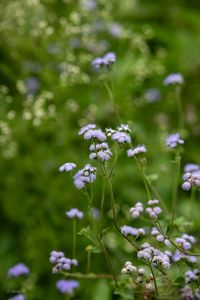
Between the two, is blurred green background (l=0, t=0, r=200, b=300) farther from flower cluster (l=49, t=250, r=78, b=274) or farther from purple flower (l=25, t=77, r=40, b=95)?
A: flower cluster (l=49, t=250, r=78, b=274)

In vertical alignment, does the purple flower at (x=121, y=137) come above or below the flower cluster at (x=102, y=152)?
above

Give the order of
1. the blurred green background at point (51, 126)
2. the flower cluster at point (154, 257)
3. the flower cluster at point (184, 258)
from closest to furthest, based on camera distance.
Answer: the flower cluster at point (154, 257), the flower cluster at point (184, 258), the blurred green background at point (51, 126)

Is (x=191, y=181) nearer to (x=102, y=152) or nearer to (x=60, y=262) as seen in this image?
(x=102, y=152)

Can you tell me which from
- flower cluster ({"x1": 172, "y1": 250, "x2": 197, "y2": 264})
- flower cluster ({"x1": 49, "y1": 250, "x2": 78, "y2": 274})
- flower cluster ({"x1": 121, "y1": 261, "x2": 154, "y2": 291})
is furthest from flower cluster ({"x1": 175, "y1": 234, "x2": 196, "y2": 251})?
flower cluster ({"x1": 49, "y1": 250, "x2": 78, "y2": 274})

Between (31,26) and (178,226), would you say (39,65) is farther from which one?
(178,226)

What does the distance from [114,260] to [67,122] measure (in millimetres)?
973

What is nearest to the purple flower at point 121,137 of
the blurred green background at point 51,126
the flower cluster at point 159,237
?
the flower cluster at point 159,237

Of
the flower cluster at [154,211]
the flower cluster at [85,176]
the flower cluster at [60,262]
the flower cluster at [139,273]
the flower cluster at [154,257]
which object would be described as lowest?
the flower cluster at [139,273]

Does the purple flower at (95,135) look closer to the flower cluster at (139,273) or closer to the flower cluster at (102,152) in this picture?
the flower cluster at (102,152)

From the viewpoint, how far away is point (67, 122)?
3.80m

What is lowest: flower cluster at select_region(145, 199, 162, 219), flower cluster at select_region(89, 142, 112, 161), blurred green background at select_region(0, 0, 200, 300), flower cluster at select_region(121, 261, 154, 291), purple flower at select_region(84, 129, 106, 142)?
flower cluster at select_region(121, 261, 154, 291)

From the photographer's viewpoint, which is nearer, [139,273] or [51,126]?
[139,273]

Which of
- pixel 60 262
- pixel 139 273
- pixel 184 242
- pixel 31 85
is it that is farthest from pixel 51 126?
pixel 139 273

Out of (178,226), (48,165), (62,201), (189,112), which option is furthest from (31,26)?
(178,226)
